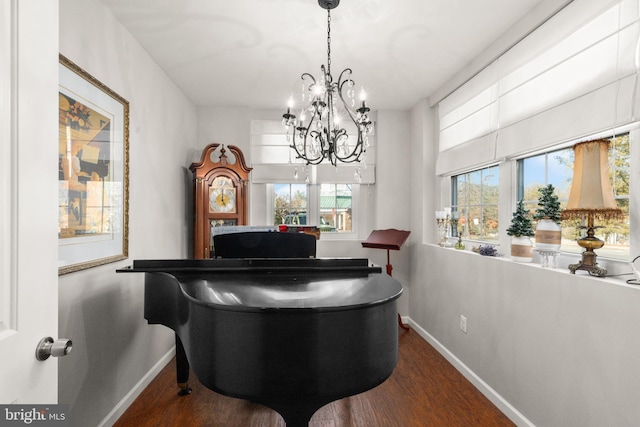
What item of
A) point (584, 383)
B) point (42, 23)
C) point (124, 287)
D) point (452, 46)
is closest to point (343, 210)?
point (452, 46)

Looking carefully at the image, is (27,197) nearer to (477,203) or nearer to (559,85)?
(559,85)

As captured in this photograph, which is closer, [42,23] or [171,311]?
[42,23]

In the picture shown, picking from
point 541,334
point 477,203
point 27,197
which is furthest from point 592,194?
point 27,197

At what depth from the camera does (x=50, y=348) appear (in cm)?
79

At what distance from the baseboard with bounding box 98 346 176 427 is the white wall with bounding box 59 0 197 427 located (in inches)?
0.4

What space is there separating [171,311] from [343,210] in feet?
8.73

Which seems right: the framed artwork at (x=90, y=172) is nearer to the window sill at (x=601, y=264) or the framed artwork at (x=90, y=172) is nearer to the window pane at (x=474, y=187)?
the window sill at (x=601, y=264)

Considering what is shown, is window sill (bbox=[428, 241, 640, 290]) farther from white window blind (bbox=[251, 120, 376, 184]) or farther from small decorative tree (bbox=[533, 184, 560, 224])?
white window blind (bbox=[251, 120, 376, 184])

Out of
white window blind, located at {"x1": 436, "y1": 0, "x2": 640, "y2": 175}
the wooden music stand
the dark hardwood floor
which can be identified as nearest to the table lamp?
white window blind, located at {"x1": 436, "y1": 0, "x2": 640, "y2": 175}

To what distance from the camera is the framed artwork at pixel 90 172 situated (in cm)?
163

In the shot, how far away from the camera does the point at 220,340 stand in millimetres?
1265

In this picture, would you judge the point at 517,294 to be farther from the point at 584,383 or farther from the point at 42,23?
the point at 42,23

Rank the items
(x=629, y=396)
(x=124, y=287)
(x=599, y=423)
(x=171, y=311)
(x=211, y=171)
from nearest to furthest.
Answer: (x=629, y=396)
(x=599, y=423)
(x=171, y=311)
(x=124, y=287)
(x=211, y=171)

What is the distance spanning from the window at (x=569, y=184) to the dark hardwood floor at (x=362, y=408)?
1191mm
